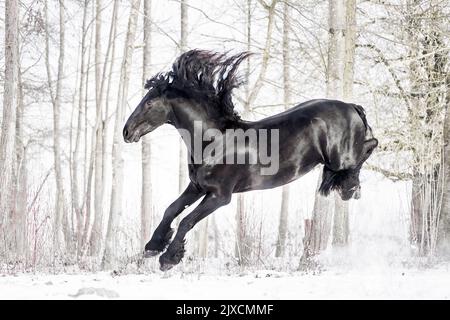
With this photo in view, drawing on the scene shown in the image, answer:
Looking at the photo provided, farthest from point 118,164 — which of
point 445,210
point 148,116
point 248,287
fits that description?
point 445,210

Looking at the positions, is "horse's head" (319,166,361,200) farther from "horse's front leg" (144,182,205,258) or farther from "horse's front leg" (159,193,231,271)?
"horse's front leg" (144,182,205,258)

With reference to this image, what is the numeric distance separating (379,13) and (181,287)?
9.48 m

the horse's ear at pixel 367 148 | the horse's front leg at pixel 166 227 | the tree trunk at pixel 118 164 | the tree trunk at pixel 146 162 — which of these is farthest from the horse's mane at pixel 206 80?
the tree trunk at pixel 146 162

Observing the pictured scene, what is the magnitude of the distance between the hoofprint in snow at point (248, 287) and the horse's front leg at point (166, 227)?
1.48 feet

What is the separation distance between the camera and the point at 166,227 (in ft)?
16.5

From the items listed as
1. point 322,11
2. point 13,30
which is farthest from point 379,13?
point 13,30

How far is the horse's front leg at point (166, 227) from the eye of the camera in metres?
4.98

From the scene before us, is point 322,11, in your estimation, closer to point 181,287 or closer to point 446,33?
point 446,33

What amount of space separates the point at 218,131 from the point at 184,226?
2.82 ft

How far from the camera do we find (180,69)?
516 cm

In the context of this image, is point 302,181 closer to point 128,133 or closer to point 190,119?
point 190,119

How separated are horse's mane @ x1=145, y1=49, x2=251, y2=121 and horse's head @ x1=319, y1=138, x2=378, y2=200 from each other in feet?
3.54

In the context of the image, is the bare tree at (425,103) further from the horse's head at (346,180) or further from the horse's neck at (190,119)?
the horse's neck at (190,119)

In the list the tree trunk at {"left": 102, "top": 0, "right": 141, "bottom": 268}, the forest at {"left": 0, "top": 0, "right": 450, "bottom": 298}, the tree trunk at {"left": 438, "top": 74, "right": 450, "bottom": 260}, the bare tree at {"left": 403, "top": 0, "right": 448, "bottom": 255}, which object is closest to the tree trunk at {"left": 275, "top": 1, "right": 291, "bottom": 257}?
the forest at {"left": 0, "top": 0, "right": 450, "bottom": 298}
